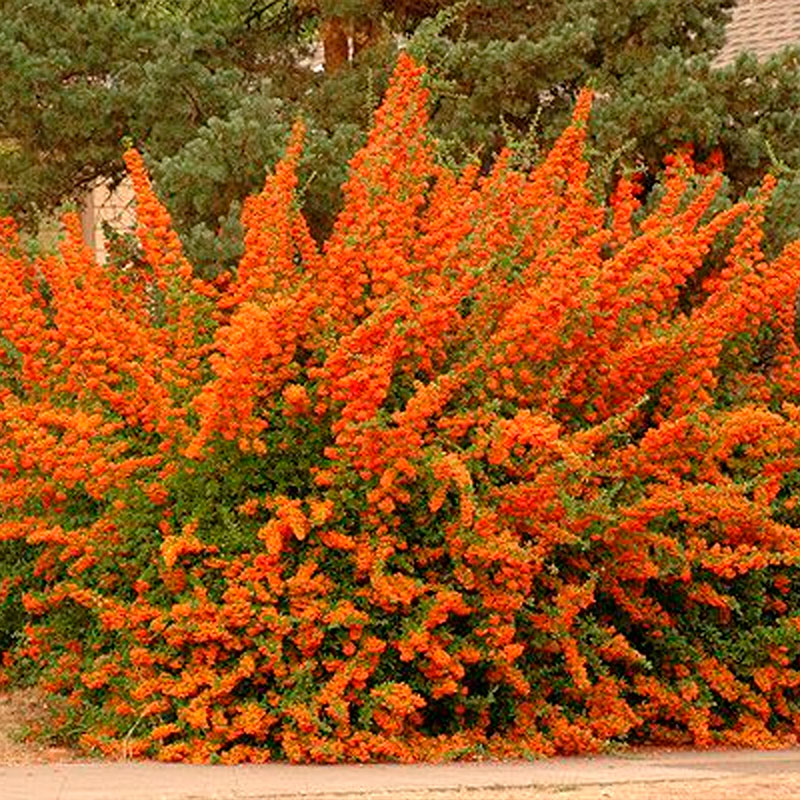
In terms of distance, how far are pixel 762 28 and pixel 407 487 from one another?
11.2 m

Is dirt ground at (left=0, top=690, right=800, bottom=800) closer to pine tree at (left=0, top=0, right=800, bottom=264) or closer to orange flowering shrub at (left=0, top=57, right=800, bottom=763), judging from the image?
orange flowering shrub at (left=0, top=57, right=800, bottom=763)

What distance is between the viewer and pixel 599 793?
6527mm

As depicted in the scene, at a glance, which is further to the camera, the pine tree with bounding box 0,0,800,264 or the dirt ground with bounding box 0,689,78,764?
the pine tree with bounding box 0,0,800,264

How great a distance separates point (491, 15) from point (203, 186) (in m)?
2.70

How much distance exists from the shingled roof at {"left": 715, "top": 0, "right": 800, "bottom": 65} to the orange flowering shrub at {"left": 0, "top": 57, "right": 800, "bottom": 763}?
8345mm

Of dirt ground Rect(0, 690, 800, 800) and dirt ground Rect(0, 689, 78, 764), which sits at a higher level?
dirt ground Rect(0, 689, 78, 764)

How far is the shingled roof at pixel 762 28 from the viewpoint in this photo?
17.2 metres

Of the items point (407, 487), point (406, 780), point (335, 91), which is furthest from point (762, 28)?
point (406, 780)

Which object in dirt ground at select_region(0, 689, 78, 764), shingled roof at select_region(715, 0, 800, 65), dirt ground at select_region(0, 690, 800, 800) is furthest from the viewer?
shingled roof at select_region(715, 0, 800, 65)

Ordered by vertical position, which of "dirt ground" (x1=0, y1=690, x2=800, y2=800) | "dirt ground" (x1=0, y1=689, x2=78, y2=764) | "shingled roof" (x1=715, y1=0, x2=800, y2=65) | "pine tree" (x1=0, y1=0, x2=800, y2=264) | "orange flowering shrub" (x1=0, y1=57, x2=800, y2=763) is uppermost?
"shingled roof" (x1=715, y1=0, x2=800, y2=65)

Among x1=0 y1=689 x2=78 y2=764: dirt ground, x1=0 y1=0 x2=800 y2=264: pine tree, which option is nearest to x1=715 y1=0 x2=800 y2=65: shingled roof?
x1=0 y1=0 x2=800 y2=264: pine tree

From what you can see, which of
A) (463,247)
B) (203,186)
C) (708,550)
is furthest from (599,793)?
(203,186)

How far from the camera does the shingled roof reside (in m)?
17.2

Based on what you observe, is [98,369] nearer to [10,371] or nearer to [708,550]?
[10,371]
